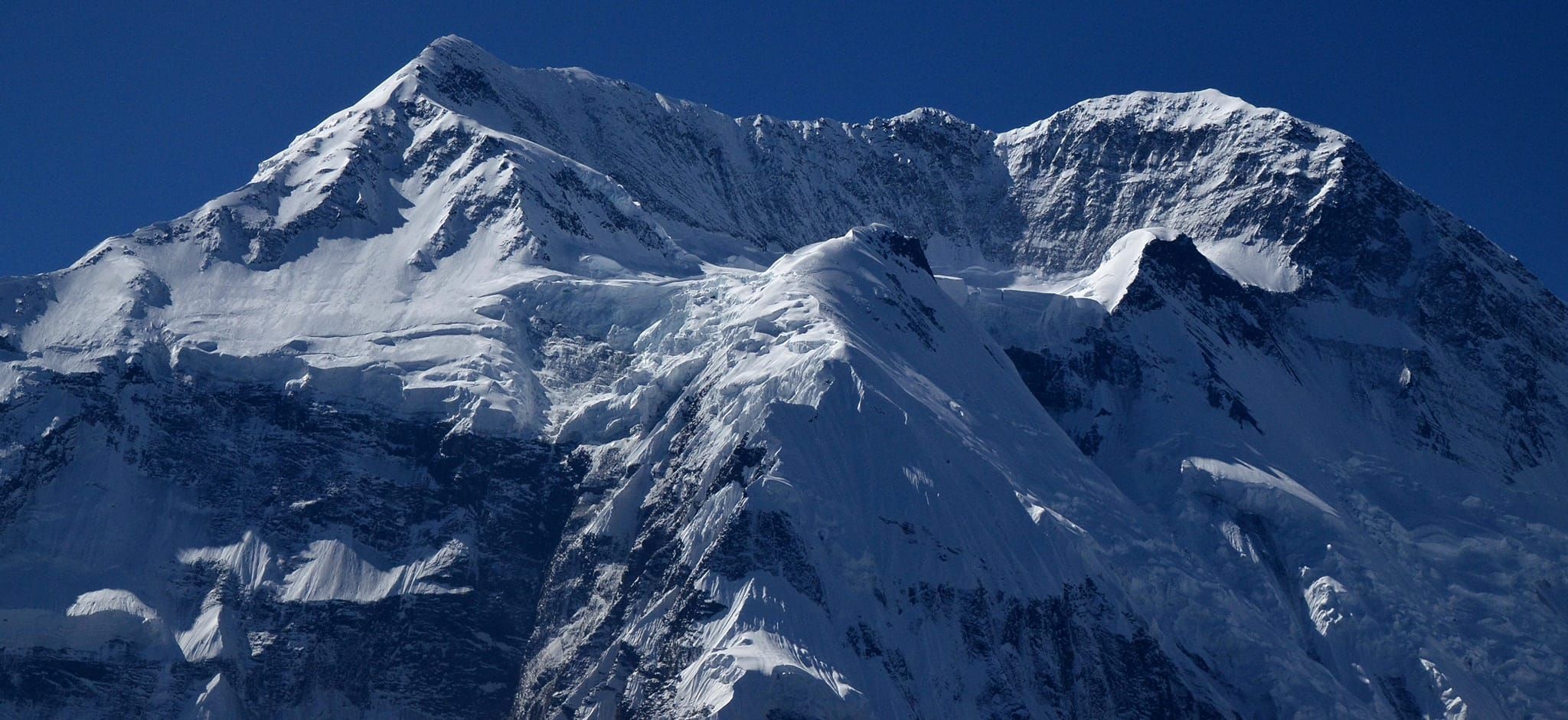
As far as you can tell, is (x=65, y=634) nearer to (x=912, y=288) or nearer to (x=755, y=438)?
(x=755, y=438)

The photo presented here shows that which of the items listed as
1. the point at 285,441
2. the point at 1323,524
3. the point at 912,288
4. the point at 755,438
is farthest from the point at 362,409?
the point at 1323,524

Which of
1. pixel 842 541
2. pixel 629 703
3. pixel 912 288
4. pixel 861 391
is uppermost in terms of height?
pixel 912 288

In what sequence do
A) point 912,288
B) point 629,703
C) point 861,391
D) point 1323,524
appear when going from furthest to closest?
point 912,288 → point 1323,524 → point 861,391 → point 629,703

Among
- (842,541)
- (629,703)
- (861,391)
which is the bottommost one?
(629,703)

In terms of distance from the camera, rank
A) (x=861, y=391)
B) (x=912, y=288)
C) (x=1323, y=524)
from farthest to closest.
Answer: (x=912, y=288)
(x=1323, y=524)
(x=861, y=391)

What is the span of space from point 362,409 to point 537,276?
24969 millimetres

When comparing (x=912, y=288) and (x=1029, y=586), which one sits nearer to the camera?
(x=1029, y=586)

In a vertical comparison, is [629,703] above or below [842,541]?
below

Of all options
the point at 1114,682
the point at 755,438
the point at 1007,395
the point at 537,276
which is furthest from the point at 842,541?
the point at 537,276

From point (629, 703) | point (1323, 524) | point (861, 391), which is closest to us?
point (629, 703)

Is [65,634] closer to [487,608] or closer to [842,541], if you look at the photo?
[487,608]

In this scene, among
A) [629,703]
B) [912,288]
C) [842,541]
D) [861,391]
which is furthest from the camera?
[912,288]

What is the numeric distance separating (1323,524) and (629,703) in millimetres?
67824

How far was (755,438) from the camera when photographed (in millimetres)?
159000
